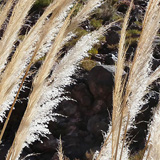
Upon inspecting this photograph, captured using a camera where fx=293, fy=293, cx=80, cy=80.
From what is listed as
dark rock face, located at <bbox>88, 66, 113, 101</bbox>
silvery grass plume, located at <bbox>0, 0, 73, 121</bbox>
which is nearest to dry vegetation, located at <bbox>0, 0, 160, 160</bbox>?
silvery grass plume, located at <bbox>0, 0, 73, 121</bbox>

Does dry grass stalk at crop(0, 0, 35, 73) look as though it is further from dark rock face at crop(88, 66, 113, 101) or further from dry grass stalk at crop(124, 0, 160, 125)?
dark rock face at crop(88, 66, 113, 101)

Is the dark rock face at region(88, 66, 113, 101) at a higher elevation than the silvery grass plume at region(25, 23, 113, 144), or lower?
higher

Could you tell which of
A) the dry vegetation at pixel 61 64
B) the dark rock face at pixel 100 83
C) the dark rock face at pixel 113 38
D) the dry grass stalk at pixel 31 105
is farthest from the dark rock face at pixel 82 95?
the dry grass stalk at pixel 31 105

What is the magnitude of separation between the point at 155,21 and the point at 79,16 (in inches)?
14.2

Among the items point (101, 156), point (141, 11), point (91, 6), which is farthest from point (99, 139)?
point (141, 11)

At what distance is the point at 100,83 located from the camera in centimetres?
589

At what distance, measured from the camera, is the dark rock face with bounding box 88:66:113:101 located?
19.2 feet

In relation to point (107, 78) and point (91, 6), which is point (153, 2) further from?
point (107, 78)

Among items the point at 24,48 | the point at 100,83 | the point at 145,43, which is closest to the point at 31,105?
the point at 24,48

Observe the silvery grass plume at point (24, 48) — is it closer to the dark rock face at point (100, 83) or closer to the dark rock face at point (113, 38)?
the dark rock face at point (100, 83)

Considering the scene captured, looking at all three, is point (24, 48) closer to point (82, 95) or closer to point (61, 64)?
point (61, 64)

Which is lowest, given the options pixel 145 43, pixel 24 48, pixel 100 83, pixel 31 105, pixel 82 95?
pixel 31 105

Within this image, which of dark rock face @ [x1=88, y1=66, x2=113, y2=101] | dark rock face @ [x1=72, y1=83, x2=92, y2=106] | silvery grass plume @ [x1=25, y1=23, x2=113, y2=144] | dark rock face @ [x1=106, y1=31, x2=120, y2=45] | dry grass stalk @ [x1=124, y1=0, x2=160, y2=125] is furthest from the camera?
dark rock face @ [x1=106, y1=31, x2=120, y2=45]

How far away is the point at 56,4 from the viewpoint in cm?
120
